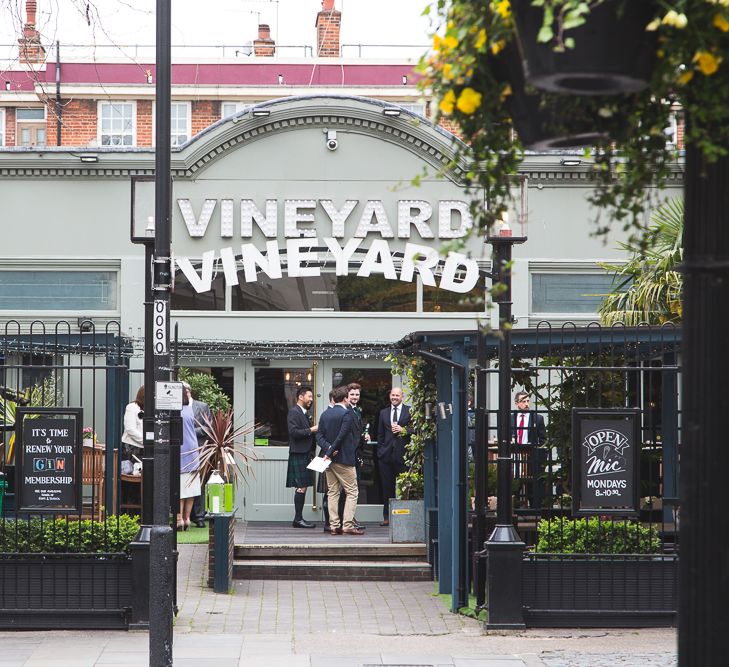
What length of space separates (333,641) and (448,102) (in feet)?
23.6

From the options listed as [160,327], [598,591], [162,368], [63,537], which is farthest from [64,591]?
[598,591]

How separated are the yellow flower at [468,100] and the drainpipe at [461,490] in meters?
7.66

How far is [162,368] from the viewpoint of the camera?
8773 mm

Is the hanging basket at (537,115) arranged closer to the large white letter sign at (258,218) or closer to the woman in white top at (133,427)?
the woman in white top at (133,427)

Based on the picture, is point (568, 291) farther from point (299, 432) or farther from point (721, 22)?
point (721, 22)

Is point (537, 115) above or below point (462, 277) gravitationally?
below

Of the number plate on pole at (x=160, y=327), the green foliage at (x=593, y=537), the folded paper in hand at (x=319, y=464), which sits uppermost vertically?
the number plate on pole at (x=160, y=327)

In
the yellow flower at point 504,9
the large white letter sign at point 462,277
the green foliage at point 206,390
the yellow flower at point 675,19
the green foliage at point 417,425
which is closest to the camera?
the yellow flower at point 675,19

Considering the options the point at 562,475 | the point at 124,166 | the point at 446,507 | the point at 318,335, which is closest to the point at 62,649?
the point at 446,507

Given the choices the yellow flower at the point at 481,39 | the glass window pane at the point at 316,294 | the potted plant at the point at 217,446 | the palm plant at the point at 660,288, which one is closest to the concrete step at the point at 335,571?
the potted plant at the point at 217,446

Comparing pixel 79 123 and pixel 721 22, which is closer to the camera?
pixel 721 22

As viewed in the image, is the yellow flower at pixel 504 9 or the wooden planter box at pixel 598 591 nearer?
the yellow flower at pixel 504 9

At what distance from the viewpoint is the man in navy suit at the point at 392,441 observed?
1557 centimetres

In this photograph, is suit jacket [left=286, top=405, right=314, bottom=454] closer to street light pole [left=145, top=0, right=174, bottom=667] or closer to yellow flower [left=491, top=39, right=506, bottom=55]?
street light pole [left=145, top=0, right=174, bottom=667]
